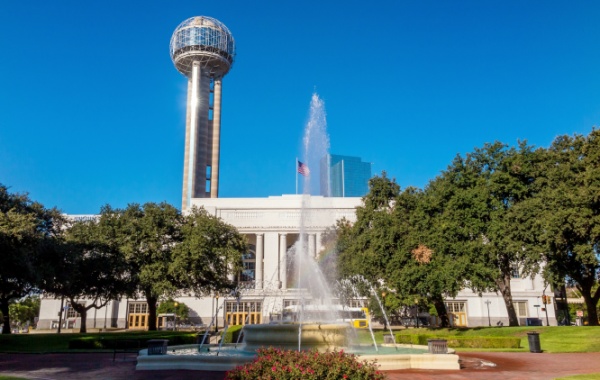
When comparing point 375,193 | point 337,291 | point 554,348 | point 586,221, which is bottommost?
point 554,348

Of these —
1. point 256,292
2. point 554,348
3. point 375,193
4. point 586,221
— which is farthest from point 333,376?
point 256,292

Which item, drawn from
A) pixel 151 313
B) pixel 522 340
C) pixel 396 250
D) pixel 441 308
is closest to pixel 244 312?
pixel 151 313

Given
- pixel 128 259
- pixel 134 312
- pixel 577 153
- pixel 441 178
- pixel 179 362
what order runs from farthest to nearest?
1. pixel 134 312
2. pixel 128 259
3. pixel 441 178
4. pixel 577 153
5. pixel 179 362

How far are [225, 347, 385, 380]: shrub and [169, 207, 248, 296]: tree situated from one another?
34.0 metres

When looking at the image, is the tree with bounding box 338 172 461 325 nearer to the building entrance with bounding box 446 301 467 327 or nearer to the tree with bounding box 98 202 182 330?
the tree with bounding box 98 202 182 330

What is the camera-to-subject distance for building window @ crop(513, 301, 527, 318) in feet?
230

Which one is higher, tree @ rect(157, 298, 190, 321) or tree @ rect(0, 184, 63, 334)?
tree @ rect(0, 184, 63, 334)

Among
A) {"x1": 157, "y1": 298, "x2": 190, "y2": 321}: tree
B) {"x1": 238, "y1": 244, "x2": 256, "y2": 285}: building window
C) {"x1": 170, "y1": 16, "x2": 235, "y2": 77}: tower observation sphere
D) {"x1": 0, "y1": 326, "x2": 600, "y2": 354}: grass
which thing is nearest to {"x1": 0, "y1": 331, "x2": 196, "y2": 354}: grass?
{"x1": 0, "y1": 326, "x2": 600, "y2": 354}: grass

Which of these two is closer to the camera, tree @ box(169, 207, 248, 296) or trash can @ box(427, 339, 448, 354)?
trash can @ box(427, 339, 448, 354)

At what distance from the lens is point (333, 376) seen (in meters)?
10.1

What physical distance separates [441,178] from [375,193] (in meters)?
6.37

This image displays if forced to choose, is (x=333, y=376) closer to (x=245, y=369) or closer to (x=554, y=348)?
(x=245, y=369)

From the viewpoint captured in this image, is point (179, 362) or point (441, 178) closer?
point (179, 362)

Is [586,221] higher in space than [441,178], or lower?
lower
